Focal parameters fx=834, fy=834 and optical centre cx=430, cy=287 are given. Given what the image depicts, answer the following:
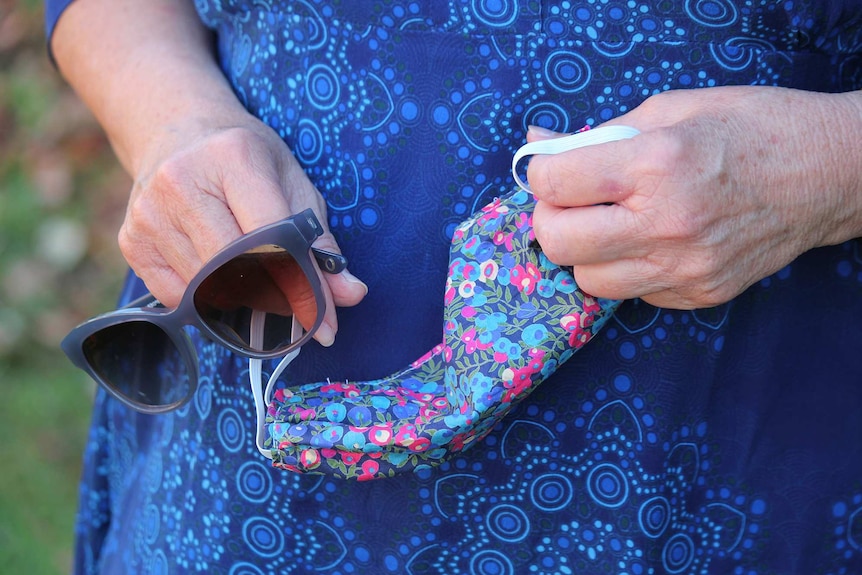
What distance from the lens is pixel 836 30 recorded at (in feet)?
3.12

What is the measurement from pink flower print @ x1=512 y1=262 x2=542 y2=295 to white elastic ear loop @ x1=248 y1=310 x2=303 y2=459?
0.83 feet

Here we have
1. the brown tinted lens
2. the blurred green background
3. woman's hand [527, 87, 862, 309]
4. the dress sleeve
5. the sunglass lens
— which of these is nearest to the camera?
woman's hand [527, 87, 862, 309]

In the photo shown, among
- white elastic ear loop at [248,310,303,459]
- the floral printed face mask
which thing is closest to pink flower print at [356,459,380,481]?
the floral printed face mask

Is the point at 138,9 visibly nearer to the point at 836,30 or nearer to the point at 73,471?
the point at 836,30

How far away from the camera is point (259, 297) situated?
980mm

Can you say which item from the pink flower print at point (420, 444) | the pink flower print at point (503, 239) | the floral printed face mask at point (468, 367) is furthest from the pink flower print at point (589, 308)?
the pink flower print at point (420, 444)

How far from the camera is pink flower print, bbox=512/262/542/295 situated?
91 cm

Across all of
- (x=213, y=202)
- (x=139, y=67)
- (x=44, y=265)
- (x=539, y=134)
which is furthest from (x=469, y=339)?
(x=44, y=265)

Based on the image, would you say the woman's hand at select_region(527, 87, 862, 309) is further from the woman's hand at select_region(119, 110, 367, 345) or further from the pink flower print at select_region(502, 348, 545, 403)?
the woman's hand at select_region(119, 110, 367, 345)

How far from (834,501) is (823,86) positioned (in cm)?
50

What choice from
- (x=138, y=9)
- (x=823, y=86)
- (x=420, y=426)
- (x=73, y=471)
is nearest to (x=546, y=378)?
(x=420, y=426)

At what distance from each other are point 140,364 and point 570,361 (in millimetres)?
559

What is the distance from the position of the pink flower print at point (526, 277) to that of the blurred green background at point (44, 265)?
1963mm

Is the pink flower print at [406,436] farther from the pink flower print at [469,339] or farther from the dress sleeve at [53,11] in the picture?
the dress sleeve at [53,11]
